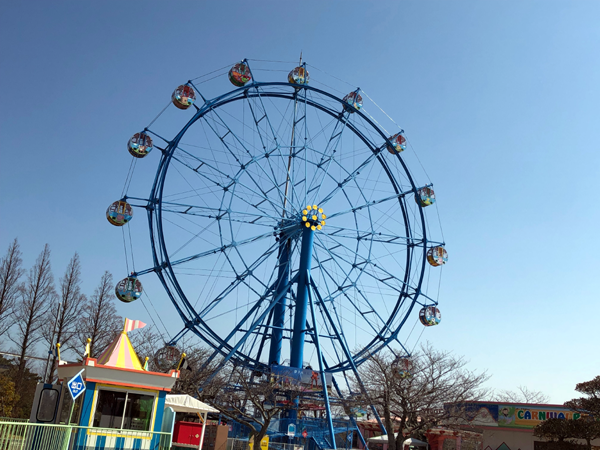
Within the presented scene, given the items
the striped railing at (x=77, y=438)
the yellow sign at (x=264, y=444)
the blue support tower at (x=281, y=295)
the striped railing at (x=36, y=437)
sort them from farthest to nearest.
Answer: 1. the blue support tower at (x=281, y=295)
2. the yellow sign at (x=264, y=444)
3. the striped railing at (x=77, y=438)
4. the striped railing at (x=36, y=437)

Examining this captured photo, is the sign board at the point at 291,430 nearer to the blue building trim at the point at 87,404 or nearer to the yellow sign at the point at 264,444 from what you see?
the yellow sign at the point at 264,444

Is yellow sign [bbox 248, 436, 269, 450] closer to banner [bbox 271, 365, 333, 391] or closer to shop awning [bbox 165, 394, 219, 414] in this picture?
banner [bbox 271, 365, 333, 391]

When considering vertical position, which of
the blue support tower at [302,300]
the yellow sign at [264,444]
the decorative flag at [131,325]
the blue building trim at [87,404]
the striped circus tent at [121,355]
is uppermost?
the blue support tower at [302,300]

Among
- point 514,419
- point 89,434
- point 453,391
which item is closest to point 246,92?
point 89,434

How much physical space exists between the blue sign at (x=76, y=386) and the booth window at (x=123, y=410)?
891 mm

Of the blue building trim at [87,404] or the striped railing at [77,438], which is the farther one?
the blue building trim at [87,404]

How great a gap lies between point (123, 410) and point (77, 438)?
116cm

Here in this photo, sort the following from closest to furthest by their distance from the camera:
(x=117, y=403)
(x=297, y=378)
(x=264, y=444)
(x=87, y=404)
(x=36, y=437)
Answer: (x=36, y=437) → (x=87, y=404) → (x=117, y=403) → (x=264, y=444) → (x=297, y=378)

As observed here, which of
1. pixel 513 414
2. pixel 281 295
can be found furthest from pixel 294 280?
pixel 513 414

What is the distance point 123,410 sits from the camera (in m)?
12.5

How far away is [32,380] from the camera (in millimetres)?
36688

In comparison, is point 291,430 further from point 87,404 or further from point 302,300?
point 87,404

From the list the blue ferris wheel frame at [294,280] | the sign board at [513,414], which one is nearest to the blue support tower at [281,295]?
the blue ferris wheel frame at [294,280]

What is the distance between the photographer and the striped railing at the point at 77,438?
1044cm
